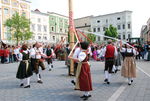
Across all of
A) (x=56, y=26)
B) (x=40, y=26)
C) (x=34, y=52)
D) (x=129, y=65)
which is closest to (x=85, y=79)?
(x=129, y=65)

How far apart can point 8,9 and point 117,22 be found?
38.3 m

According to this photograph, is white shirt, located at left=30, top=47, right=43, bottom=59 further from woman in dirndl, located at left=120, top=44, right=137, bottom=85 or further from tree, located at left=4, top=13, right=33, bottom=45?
tree, located at left=4, top=13, right=33, bottom=45

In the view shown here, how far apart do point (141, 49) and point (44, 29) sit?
43.6 m

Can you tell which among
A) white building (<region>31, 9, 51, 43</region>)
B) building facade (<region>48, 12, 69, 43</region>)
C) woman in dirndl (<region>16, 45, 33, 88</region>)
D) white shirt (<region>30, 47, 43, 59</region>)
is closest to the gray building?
building facade (<region>48, 12, 69, 43</region>)

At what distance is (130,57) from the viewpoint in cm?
855

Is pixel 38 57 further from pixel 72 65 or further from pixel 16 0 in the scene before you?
pixel 16 0

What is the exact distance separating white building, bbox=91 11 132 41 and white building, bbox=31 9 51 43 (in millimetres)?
20119

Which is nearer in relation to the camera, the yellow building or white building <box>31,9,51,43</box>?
the yellow building

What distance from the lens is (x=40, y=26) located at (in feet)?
201

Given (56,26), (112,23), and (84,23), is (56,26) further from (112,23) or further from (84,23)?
(112,23)

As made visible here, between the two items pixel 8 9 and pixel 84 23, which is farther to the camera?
pixel 84 23

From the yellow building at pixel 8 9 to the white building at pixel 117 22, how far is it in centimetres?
2895

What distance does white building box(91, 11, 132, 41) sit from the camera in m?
68.8

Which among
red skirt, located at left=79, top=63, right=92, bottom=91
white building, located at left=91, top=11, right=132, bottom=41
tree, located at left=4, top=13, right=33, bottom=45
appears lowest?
red skirt, located at left=79, top=63, right=92, bottom=91
